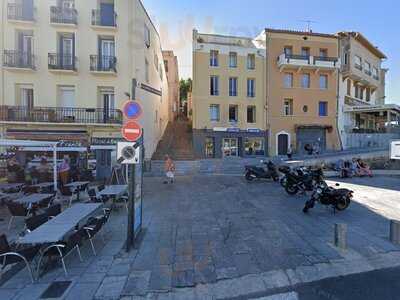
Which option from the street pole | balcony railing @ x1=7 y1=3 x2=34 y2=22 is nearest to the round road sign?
the street pole

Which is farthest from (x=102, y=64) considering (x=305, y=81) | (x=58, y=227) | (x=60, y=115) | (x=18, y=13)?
(x=305, y=81)

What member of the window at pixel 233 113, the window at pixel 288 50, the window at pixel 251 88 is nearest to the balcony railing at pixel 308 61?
the window at pixel 288 50

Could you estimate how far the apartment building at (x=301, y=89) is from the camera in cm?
2564

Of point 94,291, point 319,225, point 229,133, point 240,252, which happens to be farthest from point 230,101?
point 94,291

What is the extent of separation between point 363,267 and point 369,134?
27.0 meters

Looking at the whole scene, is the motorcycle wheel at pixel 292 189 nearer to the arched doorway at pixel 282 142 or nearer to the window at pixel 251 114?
the window at pixel 251 114

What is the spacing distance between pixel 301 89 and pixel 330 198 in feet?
67.7

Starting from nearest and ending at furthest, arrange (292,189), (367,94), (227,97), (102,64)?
(292,189), (102,64), (227,97), (367,94)

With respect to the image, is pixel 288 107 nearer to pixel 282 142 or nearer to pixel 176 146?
pixel 282 142

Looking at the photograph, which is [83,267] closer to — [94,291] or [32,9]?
[94,291]

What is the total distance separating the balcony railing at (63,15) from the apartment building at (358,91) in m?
24.5

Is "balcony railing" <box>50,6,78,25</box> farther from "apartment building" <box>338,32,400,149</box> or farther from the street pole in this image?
"apartment building" <box>338,32,400,149</box>

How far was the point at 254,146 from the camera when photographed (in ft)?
83.7

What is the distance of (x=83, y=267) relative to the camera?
4.45 metres
